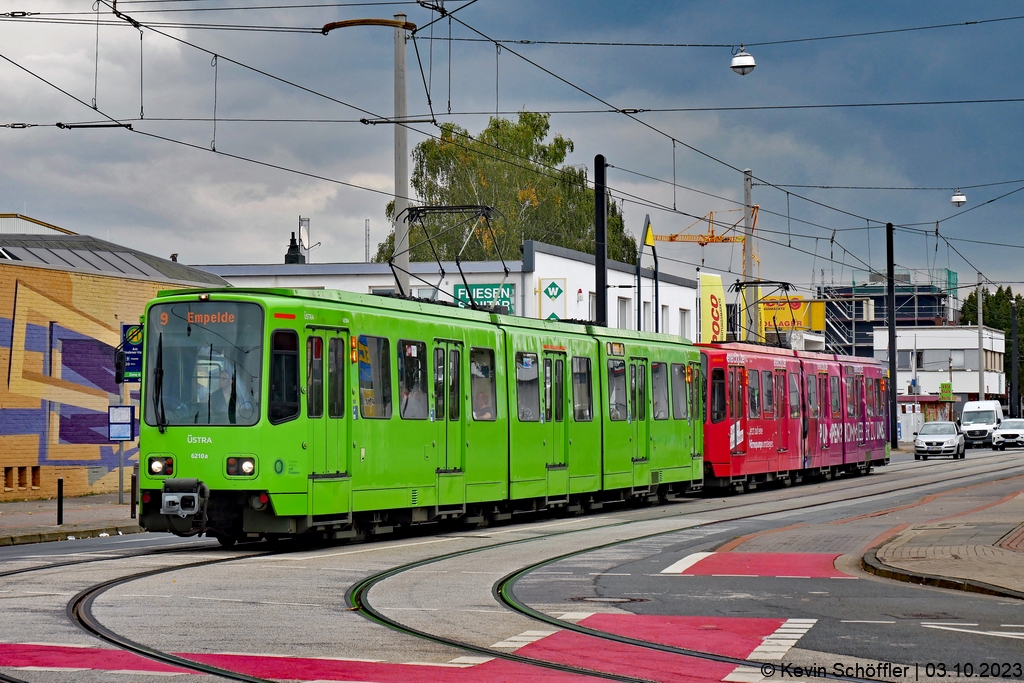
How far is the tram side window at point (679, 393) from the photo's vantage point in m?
29.8

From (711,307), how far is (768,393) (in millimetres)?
31082

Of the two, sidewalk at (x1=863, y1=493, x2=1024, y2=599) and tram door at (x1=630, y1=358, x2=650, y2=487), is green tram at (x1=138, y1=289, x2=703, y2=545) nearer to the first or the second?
tram door at (x1=630, y1=358, x2=650, y2=487)

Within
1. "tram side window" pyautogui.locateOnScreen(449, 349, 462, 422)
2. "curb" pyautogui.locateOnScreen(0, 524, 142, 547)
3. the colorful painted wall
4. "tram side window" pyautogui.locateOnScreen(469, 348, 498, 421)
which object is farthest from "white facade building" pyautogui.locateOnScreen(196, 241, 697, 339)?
"tram side window" pyautogui.locateOnScreen(449, 349, 462, 422)

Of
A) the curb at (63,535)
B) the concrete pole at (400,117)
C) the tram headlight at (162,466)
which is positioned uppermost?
the concrete pole at (400,117)

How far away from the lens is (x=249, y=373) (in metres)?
16.9

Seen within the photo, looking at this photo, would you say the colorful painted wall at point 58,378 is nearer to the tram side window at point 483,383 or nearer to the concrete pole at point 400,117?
the concrete pole at point 400,117

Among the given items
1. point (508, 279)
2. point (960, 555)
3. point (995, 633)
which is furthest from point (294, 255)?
point (995, 633)

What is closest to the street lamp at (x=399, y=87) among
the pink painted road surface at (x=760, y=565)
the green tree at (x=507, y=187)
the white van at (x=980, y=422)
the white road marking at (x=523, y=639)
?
the pink painted road surface at (x=760, y=565)

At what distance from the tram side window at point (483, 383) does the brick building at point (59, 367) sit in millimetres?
11640

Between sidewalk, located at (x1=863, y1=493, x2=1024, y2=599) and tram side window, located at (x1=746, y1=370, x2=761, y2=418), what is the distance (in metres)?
11.7

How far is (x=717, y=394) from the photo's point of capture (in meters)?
32.6

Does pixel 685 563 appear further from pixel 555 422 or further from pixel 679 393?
pixel 679 393

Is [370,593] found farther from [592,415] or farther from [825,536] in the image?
[592,415]

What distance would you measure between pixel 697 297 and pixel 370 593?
56.1 metres
